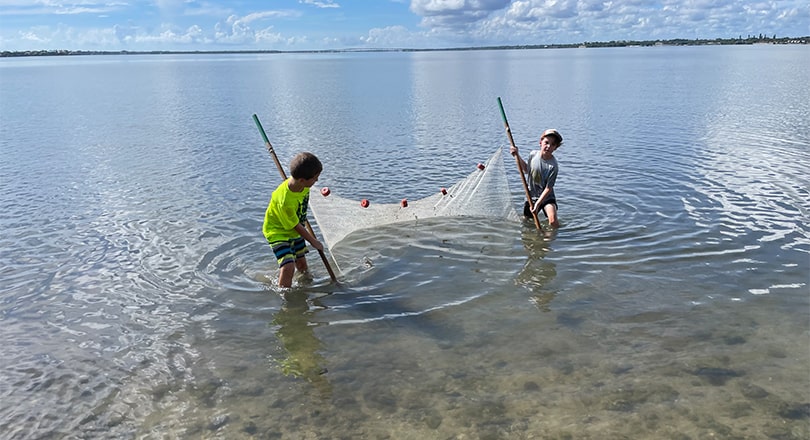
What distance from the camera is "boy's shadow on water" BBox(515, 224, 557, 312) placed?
681cm

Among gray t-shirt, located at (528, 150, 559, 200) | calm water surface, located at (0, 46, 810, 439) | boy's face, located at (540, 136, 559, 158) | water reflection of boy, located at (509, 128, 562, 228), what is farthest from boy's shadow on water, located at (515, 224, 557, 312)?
boy's face, located at (540, 136, 559, 158)

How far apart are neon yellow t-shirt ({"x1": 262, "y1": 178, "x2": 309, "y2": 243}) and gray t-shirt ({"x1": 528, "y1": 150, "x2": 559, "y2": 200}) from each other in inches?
165

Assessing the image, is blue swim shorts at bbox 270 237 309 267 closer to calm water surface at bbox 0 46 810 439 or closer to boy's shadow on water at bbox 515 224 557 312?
calm water surface at bbox 0 46 810 439

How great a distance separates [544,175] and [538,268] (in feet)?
6.65

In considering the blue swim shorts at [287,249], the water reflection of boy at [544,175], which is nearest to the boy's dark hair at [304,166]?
the blue swim shorts at [287,249]

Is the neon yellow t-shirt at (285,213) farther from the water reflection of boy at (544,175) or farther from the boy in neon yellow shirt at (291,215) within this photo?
the water reflection of boy at (544,175)

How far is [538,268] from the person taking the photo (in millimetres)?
7723

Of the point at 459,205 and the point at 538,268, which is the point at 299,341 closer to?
the point at 538,268

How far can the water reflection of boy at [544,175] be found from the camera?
8.99 meters

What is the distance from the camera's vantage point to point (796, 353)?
5316mm

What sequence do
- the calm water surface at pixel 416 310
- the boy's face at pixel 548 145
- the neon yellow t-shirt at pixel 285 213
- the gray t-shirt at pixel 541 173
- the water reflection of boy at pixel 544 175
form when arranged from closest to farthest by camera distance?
the calm water surface at pixel 416 310
the neon yellow t-shirt at pixel 285 213
the boy's face at pixel 548 145
the water reflection of boy at pixel 544 175
the gray t-shirt at pixel 541 173

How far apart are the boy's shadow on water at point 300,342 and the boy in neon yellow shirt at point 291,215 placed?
14.1 inches

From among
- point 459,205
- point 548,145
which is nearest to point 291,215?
point 459,205

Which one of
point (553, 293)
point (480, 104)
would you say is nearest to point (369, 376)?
point (553, 293)
